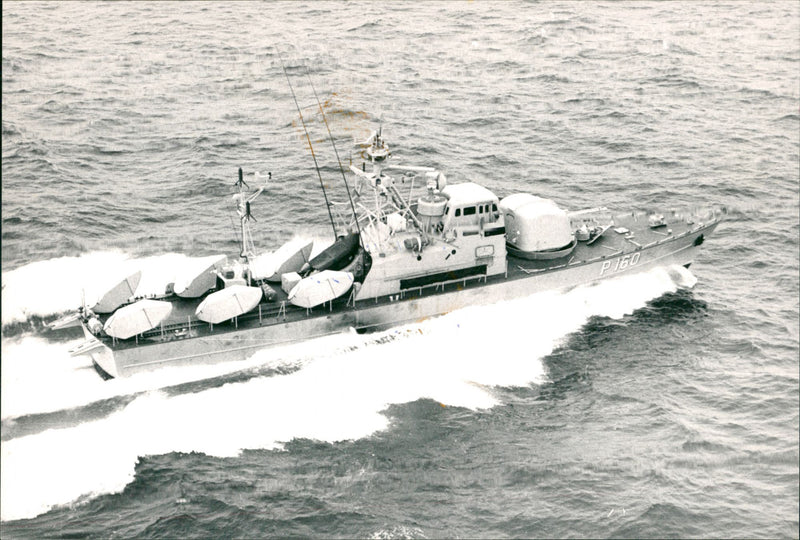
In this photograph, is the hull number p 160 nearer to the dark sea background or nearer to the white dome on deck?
the dark sea background

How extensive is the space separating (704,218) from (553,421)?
1695 centimetres

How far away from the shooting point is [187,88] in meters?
55.7

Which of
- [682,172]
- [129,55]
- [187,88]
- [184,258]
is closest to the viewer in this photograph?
[184,258]

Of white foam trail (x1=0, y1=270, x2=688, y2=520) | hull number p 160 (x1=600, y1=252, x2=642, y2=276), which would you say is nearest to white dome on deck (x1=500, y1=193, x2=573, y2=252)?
hull number p 160 (x1=600, y1=252, x2=642, y2=276)

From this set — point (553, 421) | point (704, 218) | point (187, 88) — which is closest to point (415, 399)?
point (553, 421)

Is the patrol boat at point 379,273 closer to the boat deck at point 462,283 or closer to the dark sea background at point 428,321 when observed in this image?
the boat deck at point 462,283

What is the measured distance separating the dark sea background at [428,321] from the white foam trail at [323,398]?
12 cm

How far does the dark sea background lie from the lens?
78.5 feet

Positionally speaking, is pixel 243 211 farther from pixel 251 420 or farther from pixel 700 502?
pixel 700 502

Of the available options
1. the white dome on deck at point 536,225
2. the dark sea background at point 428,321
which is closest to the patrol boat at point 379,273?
the white dome on deck at point 536,225

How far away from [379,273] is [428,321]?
3.08 m

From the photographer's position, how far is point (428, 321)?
111ft

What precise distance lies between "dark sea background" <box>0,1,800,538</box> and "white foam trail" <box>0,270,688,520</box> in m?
0.12

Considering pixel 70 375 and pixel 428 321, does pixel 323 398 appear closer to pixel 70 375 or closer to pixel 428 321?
pixel 428 321
